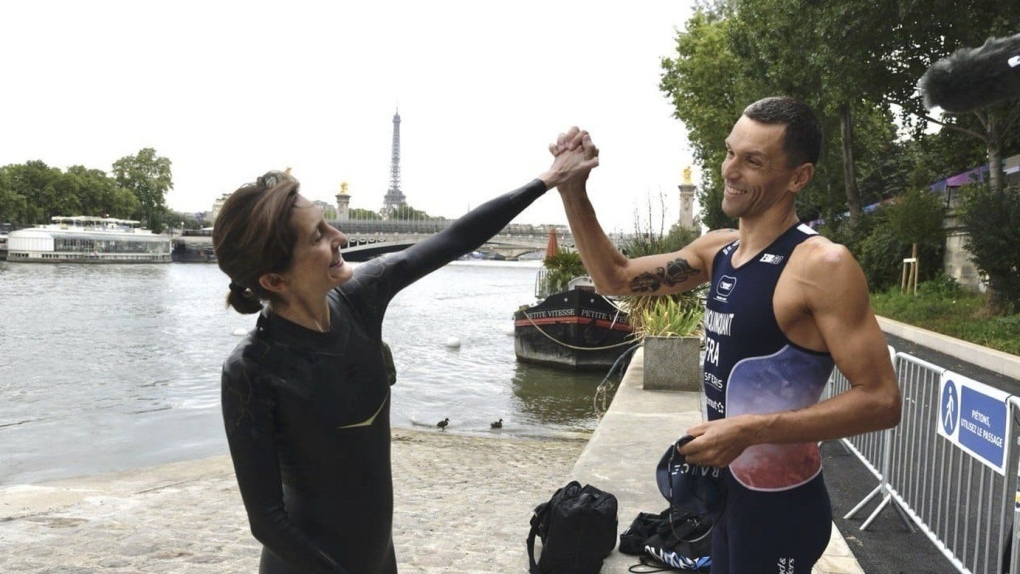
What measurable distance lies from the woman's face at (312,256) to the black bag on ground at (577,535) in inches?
102

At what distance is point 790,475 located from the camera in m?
2.27

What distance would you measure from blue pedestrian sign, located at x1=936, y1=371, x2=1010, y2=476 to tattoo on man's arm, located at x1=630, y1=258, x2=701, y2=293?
209 centimetres

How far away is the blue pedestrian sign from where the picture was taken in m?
4.02

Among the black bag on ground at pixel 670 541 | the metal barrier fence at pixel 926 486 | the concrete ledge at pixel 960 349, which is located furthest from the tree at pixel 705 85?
the black bag on ground at pixel 670 541

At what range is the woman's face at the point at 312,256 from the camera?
1.98 m

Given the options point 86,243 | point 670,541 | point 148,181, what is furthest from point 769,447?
point 148,181

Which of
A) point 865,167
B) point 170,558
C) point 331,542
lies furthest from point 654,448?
point 865,167

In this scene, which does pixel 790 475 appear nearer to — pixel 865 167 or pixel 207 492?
pixel 207 492

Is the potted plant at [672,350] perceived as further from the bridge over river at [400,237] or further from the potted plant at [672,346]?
the bridge over river at [400,237]

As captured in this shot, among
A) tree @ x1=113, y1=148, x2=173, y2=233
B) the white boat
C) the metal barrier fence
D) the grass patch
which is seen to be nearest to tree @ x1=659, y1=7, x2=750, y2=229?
the grass patch

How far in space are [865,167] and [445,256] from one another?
4720 centimetres

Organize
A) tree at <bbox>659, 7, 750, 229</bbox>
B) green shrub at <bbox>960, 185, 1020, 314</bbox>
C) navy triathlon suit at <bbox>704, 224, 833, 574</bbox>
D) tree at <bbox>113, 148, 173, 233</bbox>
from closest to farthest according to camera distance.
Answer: navy triathlon suit at <bbox>704, 224, 833, 574</bbox> → green shrub at <bbox>960, 185, 1020, 314</bbox> → tree at <bbox>659, 7, 750, 229</bbox> → tree at <bbox>113, 148, 173, 233</bbox>

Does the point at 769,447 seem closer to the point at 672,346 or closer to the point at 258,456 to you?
the point at 258,456

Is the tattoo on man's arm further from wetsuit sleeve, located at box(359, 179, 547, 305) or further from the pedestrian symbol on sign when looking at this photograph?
the pedestrian symbol on sign
